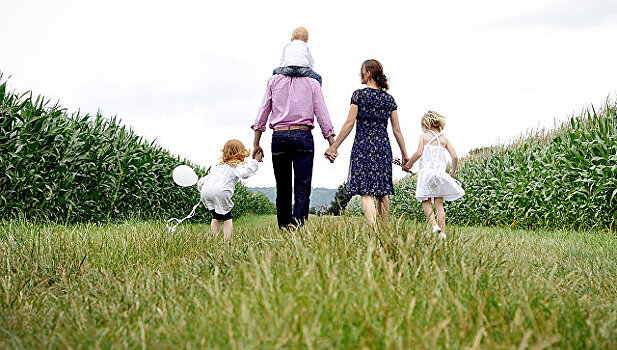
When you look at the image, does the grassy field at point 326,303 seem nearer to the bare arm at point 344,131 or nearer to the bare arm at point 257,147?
the bare arm at point 344,131

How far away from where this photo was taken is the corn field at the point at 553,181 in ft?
25.0

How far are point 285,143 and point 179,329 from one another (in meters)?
3.58

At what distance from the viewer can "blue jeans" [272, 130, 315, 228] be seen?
531cm

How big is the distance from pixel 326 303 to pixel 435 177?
495 cm

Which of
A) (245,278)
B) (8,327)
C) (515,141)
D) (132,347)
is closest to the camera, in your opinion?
(132,347)

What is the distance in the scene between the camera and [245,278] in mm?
2285

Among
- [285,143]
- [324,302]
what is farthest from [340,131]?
[324,302]

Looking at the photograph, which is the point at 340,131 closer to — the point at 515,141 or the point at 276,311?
the point at 276,311

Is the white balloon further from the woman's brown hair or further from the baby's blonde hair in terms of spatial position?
the woman's brown hair

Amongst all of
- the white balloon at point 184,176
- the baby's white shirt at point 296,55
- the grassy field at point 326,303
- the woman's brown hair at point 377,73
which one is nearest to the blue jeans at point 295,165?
the baby's white shirt at point 296,55

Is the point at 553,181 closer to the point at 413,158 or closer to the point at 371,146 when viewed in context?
the point at 413,158

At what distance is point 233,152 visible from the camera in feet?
20.7

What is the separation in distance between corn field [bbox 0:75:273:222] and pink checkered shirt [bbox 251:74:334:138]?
13.0 ft

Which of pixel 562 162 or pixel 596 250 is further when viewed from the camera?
pixel 562 162
